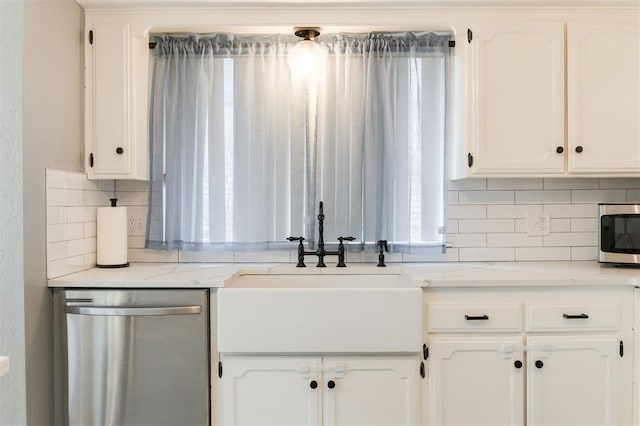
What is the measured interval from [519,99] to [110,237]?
2.04m

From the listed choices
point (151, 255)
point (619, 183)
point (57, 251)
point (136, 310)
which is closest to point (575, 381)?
point (619, 183)

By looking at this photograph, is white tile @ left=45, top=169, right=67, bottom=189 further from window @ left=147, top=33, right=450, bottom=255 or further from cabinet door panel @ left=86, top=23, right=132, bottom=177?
window @ left=147, top=33, right=450, bottom=255

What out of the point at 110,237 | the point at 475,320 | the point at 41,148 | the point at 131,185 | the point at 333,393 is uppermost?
the point at 41,148

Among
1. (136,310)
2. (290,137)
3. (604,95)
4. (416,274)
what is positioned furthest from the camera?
(290,137)

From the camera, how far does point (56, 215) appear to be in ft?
7.19

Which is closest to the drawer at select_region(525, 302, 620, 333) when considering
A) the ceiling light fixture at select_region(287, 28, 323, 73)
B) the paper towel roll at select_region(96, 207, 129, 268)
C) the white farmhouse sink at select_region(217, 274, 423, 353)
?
the white farmhouse sink at select_region(217, 274, 423, 353)

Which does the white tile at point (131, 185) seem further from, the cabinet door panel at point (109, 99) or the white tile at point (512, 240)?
the white tile at point (512, 240)

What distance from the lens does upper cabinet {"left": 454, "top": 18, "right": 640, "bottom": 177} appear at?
2414 millimetres

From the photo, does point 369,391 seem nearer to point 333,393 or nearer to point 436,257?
point 333,393

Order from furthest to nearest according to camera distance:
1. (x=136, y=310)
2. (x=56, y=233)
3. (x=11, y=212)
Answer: (x=56, y=233), (x=136, y=310), (x=11, y=212)

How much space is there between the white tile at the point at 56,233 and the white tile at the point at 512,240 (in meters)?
2.05

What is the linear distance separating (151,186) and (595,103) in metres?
2.18

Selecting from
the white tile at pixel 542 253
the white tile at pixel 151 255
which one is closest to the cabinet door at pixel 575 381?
the white tile at pixel 542 253

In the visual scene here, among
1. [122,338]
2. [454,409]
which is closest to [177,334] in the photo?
[122,338]
